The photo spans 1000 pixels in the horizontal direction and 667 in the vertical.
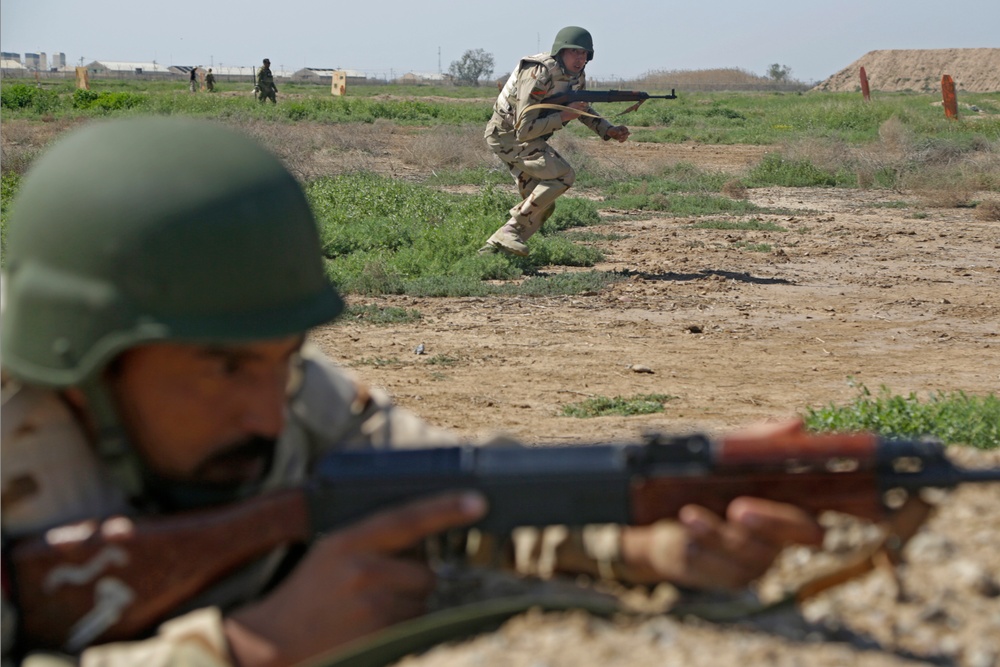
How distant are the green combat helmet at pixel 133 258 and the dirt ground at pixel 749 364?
0.76 metres

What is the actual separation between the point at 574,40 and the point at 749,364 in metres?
5.01

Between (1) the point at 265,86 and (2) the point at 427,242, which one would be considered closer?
(2) the point at 427,242

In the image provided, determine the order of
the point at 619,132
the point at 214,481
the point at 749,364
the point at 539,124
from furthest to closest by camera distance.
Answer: the point at 619,132 < the point at 539,124 < the point at 749,364 < the point at 214,481

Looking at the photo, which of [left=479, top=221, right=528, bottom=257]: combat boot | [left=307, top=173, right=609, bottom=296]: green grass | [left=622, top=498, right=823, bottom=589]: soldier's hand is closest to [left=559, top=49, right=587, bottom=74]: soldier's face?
[left=479, top=221, right=528, bottom=257]: combat boot

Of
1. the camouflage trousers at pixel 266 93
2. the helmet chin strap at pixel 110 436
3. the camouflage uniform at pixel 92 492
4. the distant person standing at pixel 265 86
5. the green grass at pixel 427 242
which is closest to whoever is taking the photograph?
the camouflage uniform at pixel 92 492

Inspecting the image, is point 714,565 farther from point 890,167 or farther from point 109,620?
point 890,167

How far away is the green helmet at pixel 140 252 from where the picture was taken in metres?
2.23

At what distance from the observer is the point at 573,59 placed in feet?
40.2

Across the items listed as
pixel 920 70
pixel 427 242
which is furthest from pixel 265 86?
pixel 920 70

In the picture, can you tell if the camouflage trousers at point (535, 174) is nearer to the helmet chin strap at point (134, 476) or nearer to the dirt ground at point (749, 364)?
the dirt ground at point (749, 364)

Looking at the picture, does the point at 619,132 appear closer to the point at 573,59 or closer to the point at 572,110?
the point at 572,110

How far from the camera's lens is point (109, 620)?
2232 millimetres

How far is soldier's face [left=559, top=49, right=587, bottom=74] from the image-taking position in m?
12.2

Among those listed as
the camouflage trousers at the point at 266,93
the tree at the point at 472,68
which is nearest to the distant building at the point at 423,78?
the tree at the point at 472,68
